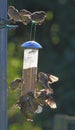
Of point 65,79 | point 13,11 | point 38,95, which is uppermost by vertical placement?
point 13,11

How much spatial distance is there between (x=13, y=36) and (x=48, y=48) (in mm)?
396

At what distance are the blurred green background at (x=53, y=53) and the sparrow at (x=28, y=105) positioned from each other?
476 cm

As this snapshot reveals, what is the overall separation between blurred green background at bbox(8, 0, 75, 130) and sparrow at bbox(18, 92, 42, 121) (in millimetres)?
4758

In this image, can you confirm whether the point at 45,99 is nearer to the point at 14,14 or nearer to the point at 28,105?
the point at 28,105

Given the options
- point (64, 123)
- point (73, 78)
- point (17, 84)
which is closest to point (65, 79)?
point (73, 78)

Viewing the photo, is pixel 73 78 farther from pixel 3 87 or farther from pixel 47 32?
pixel 3 87

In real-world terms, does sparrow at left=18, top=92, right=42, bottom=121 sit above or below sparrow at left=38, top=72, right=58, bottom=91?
below

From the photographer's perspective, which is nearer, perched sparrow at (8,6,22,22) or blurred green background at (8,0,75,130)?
perched sparrow at (8,6,22,22)

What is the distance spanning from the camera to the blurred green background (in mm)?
6871

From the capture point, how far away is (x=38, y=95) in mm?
1971

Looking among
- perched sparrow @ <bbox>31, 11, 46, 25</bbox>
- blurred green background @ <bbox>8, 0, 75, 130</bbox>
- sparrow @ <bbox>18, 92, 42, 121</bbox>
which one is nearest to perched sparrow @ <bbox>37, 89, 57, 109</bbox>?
sparrow @ <bbox>18, 92, 42, 121</bbox>

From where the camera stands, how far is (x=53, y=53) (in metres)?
7.18

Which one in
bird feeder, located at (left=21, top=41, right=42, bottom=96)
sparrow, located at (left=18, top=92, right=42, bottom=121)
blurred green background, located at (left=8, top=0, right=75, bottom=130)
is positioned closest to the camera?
sparrow, located at (left=18, top=92, right=42, bottom=121)

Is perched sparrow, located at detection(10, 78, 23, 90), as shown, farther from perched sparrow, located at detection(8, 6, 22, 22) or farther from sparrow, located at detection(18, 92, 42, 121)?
perched sparrow, located at detection(8, 6, 22, 22)
